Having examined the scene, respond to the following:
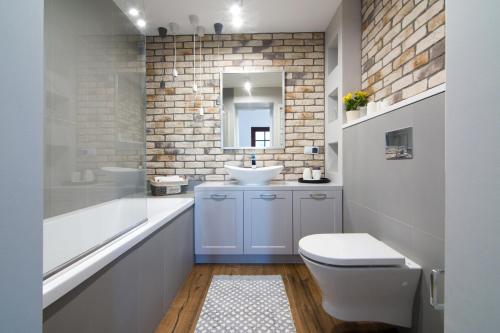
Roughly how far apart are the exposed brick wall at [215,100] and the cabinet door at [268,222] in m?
0.55

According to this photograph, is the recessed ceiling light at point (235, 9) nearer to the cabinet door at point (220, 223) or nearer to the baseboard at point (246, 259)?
the cabinet door at point (220, 223)

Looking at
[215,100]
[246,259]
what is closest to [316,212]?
[246,259]

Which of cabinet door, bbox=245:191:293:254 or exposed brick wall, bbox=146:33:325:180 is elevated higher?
exposed brick wall, bbox=146:33:325:180

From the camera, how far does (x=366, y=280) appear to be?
4.48 feet

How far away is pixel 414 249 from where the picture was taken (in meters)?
1.38

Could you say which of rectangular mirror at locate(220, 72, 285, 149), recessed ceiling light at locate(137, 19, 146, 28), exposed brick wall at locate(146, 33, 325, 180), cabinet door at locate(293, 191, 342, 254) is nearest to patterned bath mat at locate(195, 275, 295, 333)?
cabinet door at locate(293, 191, 342, 254)

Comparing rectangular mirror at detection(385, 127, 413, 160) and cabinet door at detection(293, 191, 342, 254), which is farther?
cabinet door at detection(293, 191, 342, 254)

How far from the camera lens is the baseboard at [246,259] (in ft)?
8.55

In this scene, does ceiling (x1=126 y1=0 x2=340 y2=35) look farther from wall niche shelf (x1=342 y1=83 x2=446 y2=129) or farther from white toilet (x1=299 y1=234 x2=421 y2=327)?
white toilet (x1=299 y1=234 x2=421 y2=327)

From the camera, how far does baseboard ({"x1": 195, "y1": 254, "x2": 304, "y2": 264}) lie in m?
2.61
